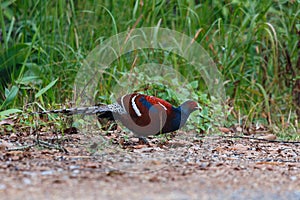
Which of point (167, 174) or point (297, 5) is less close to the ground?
point (297, 5)

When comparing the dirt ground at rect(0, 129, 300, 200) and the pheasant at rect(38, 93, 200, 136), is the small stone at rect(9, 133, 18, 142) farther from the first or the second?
the pheasant at rect(38, 93, 200, 136)

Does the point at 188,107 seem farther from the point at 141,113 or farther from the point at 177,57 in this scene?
the point at 177,57

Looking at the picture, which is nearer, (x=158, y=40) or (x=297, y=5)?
(x=158, y=40)

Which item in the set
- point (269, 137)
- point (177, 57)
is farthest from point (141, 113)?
point (177, 57)

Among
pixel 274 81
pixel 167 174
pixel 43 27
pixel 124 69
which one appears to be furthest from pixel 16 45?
pixel 167 174

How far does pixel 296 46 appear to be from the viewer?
6328mm

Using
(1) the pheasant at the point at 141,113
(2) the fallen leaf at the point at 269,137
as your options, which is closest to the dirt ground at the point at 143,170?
(1) the pheasant at the point at 141,113

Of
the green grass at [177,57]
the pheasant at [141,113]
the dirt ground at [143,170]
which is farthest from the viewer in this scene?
the green grass at [177,57]

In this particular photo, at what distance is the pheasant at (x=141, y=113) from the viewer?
4.23 metres

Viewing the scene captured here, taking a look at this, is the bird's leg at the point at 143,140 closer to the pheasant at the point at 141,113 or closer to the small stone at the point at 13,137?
the pheasant at the point at 141,113

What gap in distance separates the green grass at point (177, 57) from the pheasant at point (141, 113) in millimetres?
1028

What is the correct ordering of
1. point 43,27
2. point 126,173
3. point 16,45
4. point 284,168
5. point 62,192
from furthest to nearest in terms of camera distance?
point 43,27
point 16,45
point 284,168
point 126,173
point 62,192

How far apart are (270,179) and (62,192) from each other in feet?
3.69

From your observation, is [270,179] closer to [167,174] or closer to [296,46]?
[167,174]
